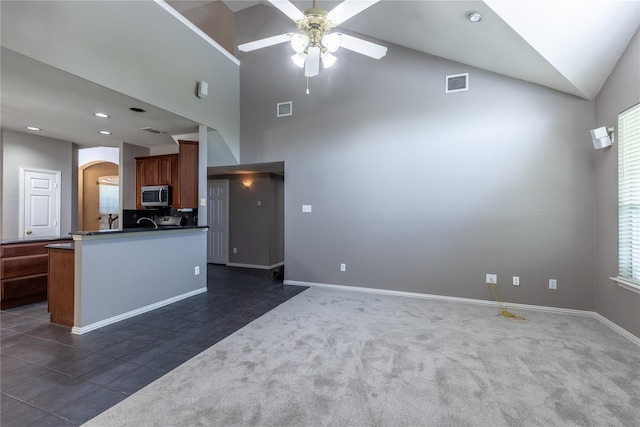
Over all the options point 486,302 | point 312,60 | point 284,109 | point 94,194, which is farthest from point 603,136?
point 94,194

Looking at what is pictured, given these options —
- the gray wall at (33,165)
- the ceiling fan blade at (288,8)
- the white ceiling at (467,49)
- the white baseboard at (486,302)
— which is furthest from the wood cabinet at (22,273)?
the ceiling fan blade at (288,8)

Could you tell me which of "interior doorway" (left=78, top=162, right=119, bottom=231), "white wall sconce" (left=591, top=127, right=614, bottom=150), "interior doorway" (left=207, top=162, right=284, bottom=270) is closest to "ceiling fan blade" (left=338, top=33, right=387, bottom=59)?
"white wall sconce" (left=591, top=127, right=614, bottom=150)

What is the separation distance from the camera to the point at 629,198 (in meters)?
2.81

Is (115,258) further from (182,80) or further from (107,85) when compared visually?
(182,80)

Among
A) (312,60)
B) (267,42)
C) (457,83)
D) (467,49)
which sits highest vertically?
(467,49)

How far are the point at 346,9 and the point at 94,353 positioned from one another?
355cm

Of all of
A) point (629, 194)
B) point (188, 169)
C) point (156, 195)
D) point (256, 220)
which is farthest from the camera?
point (256, 220)

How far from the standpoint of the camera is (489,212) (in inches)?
147

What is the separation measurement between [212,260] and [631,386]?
6.84 metres

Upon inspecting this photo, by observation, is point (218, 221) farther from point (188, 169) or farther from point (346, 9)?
point (346, 9)

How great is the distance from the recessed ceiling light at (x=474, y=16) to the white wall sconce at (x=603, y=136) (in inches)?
69.2

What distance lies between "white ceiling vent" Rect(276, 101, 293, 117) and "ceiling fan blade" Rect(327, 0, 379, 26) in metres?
2.62

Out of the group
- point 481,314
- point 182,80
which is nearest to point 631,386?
point 481,314

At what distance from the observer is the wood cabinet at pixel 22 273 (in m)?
3.56
